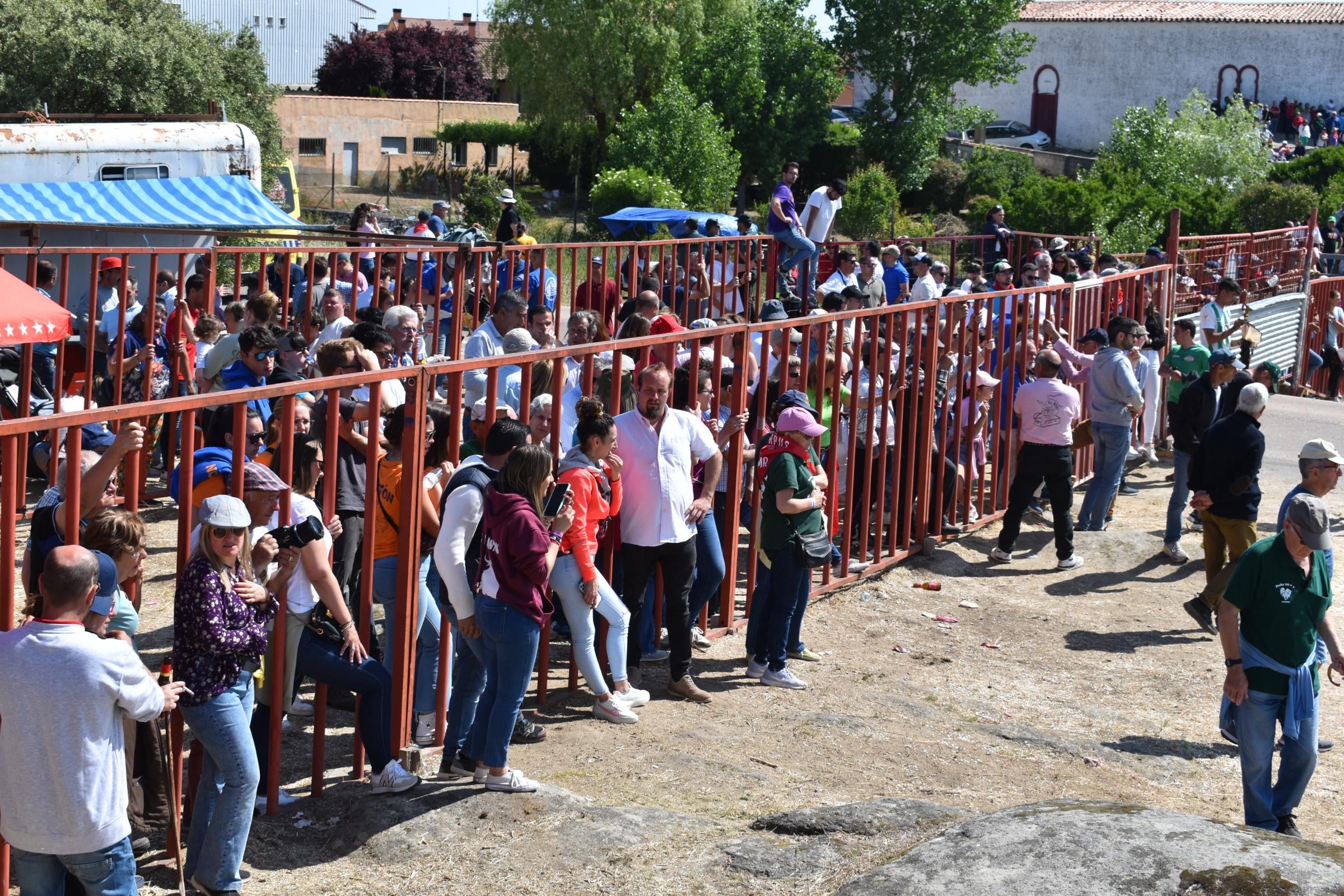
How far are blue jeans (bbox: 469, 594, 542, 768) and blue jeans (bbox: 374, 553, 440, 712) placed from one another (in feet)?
1.52

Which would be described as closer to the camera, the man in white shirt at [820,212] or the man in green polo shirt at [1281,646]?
the man in green polo shirt at [1281,646]

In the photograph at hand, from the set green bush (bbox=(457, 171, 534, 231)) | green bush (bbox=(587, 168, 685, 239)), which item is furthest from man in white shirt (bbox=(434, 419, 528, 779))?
green bush (bbox=(457, 171, 534, 231))

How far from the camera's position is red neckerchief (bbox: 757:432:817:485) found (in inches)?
312

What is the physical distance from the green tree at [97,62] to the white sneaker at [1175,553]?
27108 millimetres

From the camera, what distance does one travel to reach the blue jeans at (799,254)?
16.9m

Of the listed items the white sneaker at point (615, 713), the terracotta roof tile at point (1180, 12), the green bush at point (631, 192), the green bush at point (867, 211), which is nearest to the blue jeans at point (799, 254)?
the white sneaker at point (615, 713)

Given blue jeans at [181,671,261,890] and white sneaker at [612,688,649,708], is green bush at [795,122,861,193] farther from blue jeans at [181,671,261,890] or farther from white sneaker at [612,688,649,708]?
blue jeans at [181,671,261,890]

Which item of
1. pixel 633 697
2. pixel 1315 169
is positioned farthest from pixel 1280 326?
pixel 1315 169

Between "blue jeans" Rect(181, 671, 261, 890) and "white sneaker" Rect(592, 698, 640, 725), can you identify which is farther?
"white sneaker" Rect(592, 698, 640, 725)

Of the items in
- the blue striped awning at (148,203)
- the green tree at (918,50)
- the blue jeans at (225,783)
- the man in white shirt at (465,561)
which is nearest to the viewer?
the blue jeans at (225,783)

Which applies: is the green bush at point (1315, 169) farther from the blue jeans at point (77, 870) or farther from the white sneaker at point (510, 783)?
the blue jeans at point (77, 870)

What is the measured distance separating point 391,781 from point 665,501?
2.21 meters

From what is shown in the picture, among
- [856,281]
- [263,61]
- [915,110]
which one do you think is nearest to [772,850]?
[856,281]

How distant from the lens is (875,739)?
7496 millimetres
